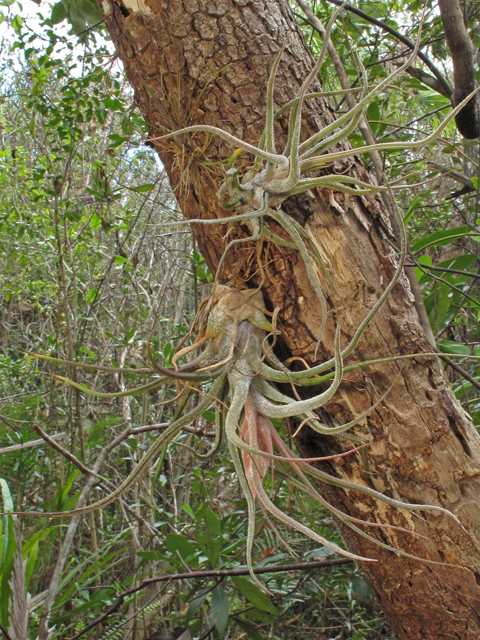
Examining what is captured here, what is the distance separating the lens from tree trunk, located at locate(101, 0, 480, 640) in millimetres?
618

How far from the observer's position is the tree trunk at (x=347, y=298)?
2.03 feet

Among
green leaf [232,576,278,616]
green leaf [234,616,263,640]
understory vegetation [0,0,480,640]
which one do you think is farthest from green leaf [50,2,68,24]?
green leaf [234,616,263,640]

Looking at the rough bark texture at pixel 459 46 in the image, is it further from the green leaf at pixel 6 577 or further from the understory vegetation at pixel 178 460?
the green leaf at pixel 6 577

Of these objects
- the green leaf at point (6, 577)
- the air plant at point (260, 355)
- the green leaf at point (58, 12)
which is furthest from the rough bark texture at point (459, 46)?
the green leaf at point (6, 577)

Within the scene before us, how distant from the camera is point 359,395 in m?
0.63

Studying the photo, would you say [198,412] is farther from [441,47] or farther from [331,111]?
[441,47]

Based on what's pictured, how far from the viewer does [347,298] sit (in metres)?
0.64

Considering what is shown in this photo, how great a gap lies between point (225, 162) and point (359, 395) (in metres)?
0.41

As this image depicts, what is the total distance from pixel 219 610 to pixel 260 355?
634 mm

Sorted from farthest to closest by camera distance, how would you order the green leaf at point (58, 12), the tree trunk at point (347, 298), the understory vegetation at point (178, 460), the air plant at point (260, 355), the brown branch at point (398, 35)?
the green leaf at point (58, 12)
the brown branch at point (398, 35)
the understory vegetation at point (178, 460)
the tree trunk at point (347, 298)
the air plant at point (260, 355)

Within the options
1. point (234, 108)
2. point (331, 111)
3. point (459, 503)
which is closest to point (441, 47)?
point (331, 111)

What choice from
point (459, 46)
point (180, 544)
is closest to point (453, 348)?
point (459, 46)

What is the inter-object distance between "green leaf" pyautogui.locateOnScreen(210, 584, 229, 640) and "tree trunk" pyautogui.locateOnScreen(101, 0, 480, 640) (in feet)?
1.20

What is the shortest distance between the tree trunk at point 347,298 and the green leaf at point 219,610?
366 millimetres
